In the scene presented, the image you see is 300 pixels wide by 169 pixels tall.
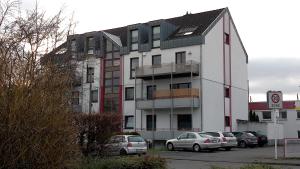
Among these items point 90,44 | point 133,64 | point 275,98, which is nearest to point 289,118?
point 133,64

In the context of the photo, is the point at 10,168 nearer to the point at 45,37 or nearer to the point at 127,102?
the point at 45,37

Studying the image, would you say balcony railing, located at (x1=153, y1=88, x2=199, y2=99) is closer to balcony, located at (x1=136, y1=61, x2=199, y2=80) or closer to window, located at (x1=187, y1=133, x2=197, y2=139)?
balcony, located at (x1=136, y1=61, x2=199, y2=80)

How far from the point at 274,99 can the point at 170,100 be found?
791 inches

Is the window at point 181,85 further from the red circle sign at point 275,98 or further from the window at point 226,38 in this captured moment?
the red circle sign at point 275,98

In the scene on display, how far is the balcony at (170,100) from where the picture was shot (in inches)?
1635

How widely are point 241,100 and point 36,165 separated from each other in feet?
148

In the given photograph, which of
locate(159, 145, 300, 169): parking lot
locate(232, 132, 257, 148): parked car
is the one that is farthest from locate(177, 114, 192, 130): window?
locate(159, 145, 300, 169): parking lot

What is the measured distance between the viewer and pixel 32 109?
→ 6.77 meters

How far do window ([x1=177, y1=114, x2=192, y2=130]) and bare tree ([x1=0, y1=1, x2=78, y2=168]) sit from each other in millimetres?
35436

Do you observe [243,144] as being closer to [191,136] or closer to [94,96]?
[191,136]

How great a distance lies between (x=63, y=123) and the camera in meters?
7.20

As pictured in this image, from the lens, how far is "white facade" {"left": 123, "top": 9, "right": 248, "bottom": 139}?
42625 mm

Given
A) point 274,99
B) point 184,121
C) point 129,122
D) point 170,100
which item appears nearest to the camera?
point 274,99

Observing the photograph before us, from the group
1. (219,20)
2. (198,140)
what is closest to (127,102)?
(219,20)
